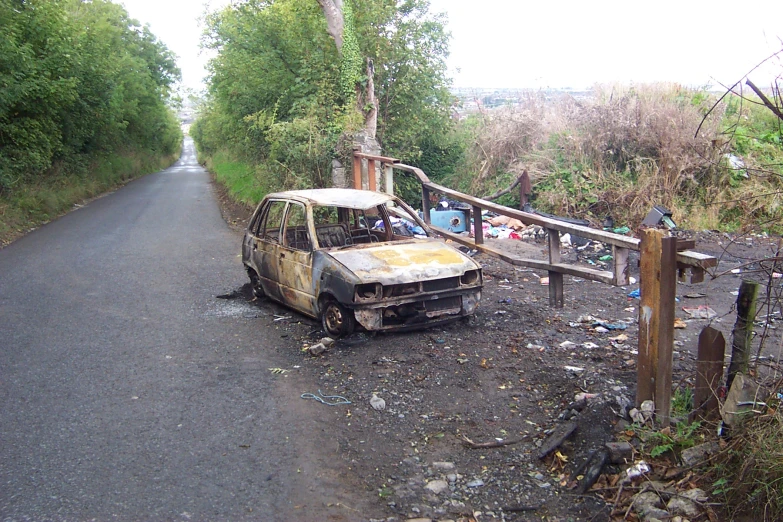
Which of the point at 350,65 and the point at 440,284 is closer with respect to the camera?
the point at 440,284

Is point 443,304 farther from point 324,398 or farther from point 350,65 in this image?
point 350,65

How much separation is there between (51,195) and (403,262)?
18.4 metres

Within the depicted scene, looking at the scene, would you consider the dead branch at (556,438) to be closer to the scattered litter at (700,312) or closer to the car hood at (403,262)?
the car hood at (403,262)

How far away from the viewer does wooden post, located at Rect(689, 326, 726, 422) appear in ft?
13.7

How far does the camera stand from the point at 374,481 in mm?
4434

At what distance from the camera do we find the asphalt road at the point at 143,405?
426 centimetres

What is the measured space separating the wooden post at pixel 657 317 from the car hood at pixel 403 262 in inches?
111

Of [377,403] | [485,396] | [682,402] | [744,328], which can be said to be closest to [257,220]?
[377,403]

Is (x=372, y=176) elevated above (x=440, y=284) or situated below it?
above

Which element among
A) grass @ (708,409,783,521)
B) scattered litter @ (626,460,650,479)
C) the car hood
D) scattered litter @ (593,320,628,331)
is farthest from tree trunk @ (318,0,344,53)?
grass @ (708,409,783,521)

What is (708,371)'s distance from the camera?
4.23m

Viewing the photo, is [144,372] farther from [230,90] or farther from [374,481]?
[230,90]

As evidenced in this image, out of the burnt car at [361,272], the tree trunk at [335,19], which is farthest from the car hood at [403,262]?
the tree trunk at [335,19]

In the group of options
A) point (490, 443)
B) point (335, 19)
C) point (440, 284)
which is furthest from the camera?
point (335, 19)
